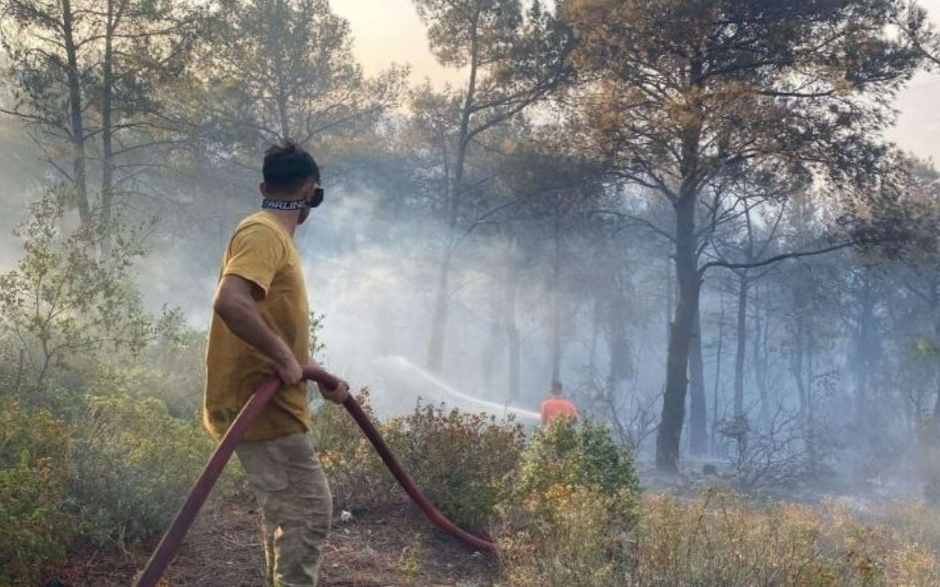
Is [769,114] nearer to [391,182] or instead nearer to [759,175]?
[759,175]

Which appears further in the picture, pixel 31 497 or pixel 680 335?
pixel 680 335

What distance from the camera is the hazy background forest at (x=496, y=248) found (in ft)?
16.1

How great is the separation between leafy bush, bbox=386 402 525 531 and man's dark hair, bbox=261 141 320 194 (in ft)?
9.20

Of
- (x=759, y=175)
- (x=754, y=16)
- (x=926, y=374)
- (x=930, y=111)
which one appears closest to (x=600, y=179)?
(x=759, y=175)

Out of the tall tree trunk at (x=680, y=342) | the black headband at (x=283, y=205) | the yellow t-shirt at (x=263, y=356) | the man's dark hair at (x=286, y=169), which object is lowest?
the yellow t-shirt at (x=263, y=356)

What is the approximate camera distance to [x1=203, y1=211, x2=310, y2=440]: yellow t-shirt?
3.42m

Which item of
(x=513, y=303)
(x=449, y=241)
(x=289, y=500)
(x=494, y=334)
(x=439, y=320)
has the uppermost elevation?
(x=494, y=334)

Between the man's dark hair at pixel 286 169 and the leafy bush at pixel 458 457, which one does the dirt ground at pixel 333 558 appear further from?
the man's dark hair at pixel 286 169

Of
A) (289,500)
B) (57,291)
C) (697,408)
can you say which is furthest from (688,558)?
(697,408)

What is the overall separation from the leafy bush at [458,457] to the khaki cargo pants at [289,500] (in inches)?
90.2

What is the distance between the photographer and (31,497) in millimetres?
4246

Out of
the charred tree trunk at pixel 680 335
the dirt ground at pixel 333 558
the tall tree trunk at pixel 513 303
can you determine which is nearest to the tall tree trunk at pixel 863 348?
the tall tree trunk at pixel 513 303

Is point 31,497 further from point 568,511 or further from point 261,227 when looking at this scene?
point 568,511

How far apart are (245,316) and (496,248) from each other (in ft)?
98.4
